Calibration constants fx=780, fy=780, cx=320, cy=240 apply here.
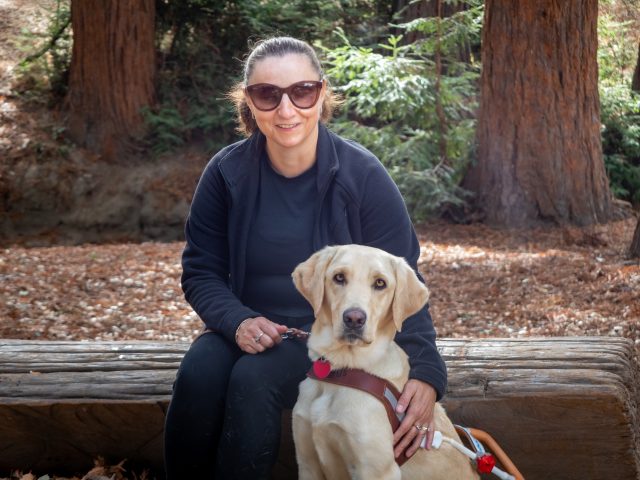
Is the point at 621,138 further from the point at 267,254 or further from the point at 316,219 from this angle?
the point at 267,254

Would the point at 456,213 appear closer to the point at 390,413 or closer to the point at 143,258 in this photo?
the point at 143,258

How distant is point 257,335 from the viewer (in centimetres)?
319

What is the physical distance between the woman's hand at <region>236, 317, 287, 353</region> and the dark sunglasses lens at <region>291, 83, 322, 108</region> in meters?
0.97

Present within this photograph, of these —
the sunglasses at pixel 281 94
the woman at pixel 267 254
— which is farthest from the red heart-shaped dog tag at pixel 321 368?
the sunglasses at pixel 281 94

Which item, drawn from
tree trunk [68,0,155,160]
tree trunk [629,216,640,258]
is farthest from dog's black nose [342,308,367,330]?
tree trunk [68,0,155,160]

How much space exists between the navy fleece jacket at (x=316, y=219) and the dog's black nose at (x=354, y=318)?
1.59 ft

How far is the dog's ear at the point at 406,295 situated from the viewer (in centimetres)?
299

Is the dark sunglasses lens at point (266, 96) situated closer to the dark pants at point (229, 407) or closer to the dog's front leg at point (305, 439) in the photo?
the dark pants at point (229, 407)

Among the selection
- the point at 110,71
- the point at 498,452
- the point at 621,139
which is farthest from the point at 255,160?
the point at 621,139

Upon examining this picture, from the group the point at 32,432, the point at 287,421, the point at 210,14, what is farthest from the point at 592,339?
the point at 210,14

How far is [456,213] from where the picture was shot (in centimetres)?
1022

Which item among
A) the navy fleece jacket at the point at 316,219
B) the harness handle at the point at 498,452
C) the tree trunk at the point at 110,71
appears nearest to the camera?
the harness handle at the point at 498,452

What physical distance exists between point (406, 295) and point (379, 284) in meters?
0.13

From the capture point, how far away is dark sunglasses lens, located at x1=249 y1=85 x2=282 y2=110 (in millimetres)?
3449
